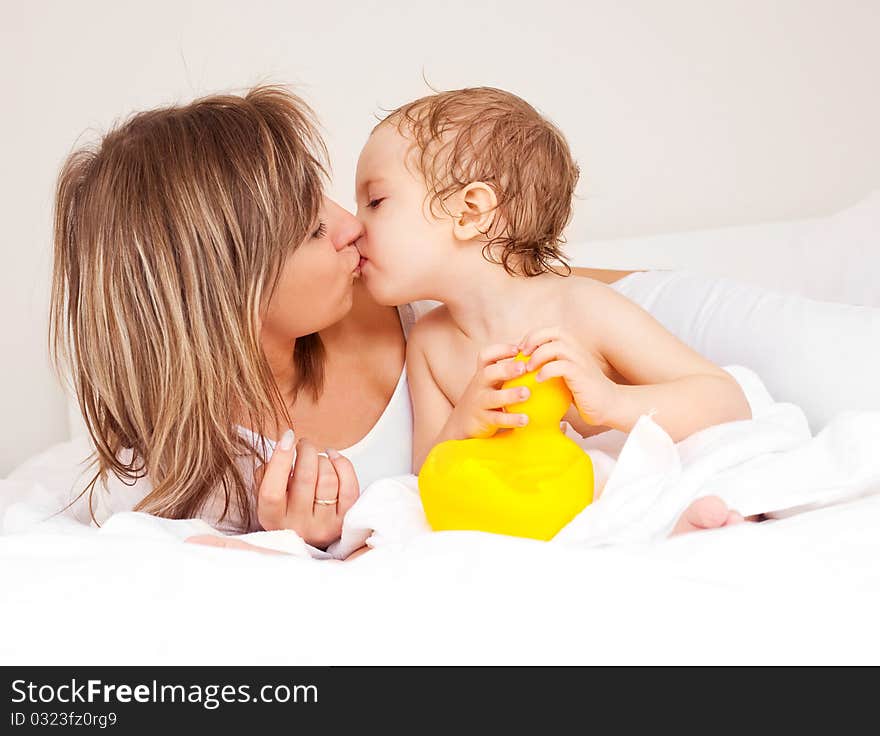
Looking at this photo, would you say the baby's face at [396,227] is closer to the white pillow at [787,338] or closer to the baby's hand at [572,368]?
the baby's hand at [572,368]

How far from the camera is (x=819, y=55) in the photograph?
281cm


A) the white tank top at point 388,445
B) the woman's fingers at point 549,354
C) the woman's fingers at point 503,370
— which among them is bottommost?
the white tank top at point 388,445

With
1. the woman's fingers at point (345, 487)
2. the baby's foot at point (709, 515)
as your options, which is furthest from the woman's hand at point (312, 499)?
the baby's foot at point (709, 515)

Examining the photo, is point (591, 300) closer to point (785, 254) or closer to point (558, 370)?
point (558, 370)

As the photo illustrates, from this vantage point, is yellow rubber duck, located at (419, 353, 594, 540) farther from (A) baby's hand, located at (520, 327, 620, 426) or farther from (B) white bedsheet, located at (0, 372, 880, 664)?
(B) white bedsheet, located at (0, 372, 880, 664)

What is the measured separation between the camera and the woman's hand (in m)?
1.22

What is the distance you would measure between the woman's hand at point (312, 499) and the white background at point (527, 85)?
1.41m

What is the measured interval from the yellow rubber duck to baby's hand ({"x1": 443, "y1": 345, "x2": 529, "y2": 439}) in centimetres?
1

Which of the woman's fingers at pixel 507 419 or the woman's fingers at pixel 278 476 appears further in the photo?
the woman's fingers at pixel 278 476

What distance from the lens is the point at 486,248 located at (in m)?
1.32

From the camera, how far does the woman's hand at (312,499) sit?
122 centimetres
